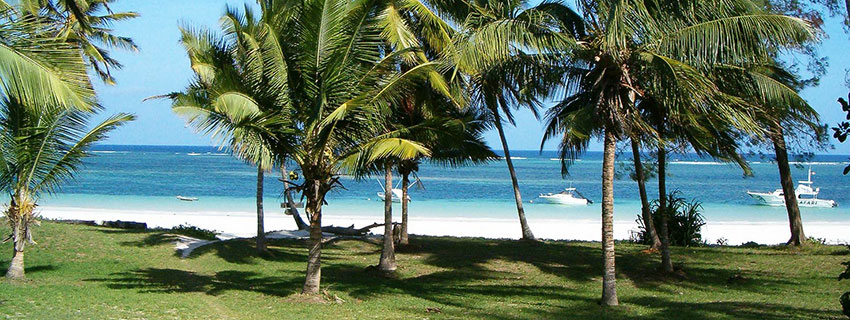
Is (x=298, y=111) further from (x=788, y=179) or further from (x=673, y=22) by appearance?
(x=788, y=179)

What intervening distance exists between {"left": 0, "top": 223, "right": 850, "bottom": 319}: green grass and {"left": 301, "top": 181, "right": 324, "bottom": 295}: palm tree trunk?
0.27 meters

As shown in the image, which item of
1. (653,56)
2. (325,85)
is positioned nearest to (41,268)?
(325,85)

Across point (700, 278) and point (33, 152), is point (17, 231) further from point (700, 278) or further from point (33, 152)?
point (700, 278)

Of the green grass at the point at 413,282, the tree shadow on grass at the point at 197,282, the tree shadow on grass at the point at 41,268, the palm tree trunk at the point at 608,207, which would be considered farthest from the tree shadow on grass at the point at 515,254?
the tree shadow on grass at the point at 41,268

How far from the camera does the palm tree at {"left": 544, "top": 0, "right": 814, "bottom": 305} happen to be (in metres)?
8.75

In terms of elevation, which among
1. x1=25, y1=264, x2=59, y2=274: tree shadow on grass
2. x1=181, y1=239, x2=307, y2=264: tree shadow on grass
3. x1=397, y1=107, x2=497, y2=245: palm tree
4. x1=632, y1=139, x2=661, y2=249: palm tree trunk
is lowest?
x1=25, y1=264, x2=59, y2=274: tree shadow on grass

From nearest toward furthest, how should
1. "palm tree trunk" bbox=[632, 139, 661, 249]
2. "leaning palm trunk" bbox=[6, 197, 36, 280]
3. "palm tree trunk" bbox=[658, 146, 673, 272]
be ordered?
"leaning palm trunk" bbox=[6, 197, 36, 280]
"palm tree trunk" bbox=[658, 146, 673, 272]
"palm tree trunk" bbox=[632, 139, 661, 249]

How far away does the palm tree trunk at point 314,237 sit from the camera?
10.2 m

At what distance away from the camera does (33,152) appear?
10.5m

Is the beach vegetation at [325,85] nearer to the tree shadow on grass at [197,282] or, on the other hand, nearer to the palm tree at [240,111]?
the palm tree at [240,111]

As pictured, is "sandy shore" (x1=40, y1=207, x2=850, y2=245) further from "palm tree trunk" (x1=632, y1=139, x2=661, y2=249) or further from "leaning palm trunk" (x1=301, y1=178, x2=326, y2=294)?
"leaning palm trunk" (x1=301, y1=178, x2=326, y2=294)

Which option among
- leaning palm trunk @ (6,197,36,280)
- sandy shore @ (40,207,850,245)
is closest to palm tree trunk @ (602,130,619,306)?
leaning palm trunk @ (6,197,36,280)

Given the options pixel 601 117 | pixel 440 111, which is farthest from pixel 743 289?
pixel 440 111

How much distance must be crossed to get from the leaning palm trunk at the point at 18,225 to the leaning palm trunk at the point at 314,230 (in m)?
4.38
